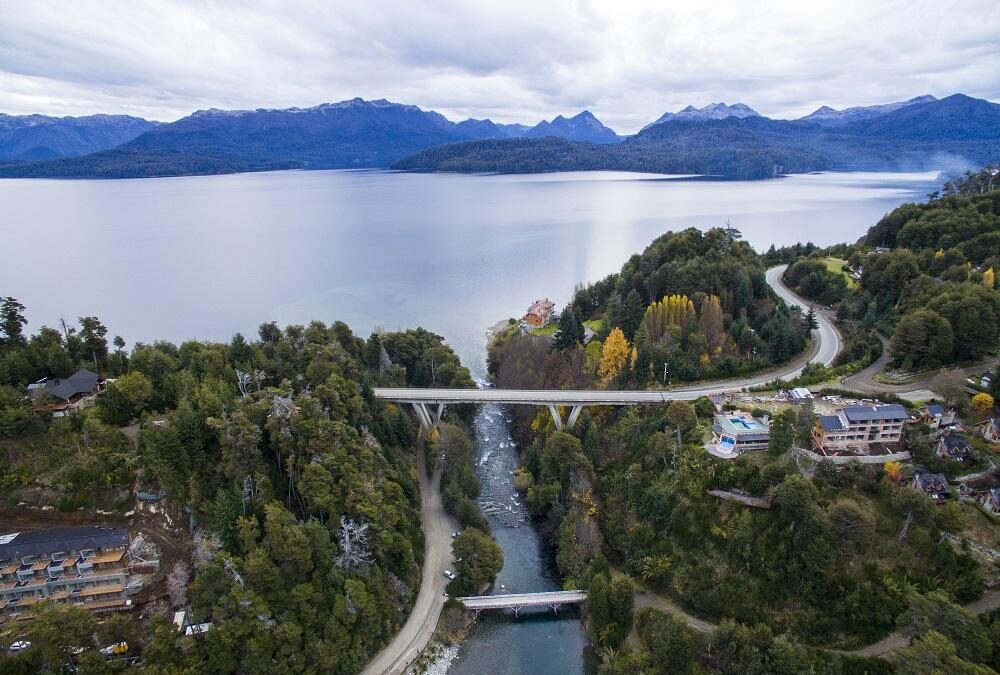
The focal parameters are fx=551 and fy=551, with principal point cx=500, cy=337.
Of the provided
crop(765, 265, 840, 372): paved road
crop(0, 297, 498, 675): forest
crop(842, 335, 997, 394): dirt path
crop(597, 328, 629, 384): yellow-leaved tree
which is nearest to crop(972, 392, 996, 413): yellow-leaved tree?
crop(842, 335, 997, 394): dirt path

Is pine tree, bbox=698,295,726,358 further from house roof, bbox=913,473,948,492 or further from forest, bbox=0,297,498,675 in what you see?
forest, bbox=0,297,498,675

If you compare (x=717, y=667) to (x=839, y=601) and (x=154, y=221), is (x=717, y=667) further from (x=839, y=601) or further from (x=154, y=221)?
(x=154, y=221)

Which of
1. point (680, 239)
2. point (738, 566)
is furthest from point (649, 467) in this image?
Result: point (680, 239)

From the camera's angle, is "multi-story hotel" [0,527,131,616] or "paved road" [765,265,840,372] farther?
"paved road" [765,265,840,372]

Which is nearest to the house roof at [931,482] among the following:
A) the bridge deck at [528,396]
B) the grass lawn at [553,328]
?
the bridge deck at [528,396]

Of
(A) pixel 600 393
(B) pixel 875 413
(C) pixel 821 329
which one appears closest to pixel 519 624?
(A) pixel 600 393

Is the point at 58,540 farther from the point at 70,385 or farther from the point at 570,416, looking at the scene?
the point at 570,416

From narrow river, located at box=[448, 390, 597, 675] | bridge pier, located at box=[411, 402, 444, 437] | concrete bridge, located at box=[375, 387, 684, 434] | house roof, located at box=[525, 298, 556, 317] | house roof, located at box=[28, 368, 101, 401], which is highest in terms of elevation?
house roof, located at box=[28, 368, 101, 401]
